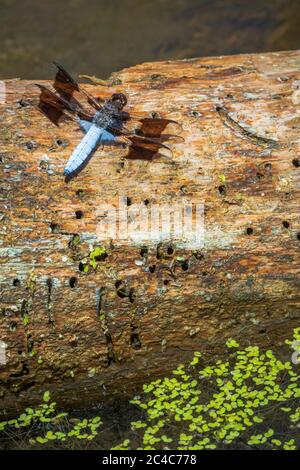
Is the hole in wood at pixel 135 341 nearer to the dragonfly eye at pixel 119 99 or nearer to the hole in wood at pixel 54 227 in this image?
the hole in wood at pixel 54 227

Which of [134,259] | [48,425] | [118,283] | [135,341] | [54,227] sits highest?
[54,227]

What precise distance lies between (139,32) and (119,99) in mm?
3416

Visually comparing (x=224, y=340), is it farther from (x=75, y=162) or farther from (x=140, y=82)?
(x=140, y=82)

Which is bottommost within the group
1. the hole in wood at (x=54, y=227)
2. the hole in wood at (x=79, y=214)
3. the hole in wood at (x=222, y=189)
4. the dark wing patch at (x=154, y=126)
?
the hole in wood at (x=54, y=227)

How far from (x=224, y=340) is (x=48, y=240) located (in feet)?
3.63

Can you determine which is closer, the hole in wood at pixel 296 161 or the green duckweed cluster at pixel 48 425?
the green duckweed cluster at pixel 48 425

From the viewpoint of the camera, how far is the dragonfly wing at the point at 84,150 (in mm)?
3132

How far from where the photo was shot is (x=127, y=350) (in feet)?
10.2

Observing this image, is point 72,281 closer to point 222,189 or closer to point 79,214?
point 79,214

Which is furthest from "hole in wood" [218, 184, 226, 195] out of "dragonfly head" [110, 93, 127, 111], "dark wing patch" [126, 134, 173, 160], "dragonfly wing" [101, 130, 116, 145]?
"dragonfly head" [110, 93, 127, 111]

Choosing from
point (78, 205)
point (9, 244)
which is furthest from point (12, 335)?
point (78, 205)

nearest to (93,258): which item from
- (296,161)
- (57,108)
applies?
(57,108)

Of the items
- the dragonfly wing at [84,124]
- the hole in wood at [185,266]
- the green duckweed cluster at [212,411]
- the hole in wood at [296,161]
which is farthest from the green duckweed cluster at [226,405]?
the dragonfly wing at [84,124]

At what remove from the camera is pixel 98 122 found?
10.9 feet
